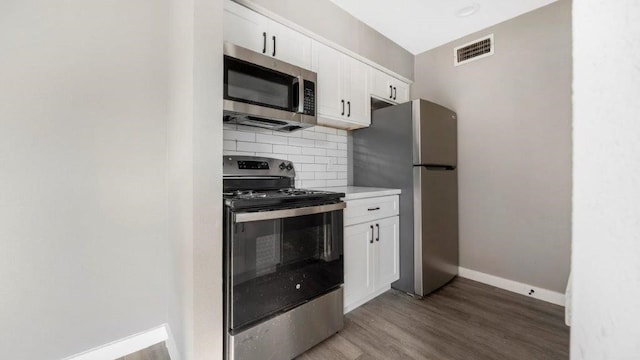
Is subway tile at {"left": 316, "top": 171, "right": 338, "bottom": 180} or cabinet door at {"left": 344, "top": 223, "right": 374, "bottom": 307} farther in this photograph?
subway tile at {"left": 316, "top": 171, "right": 338, "bottom": 180}

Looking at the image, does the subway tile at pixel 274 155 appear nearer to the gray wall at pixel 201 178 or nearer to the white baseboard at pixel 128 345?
the gray wall at pixel 201 178

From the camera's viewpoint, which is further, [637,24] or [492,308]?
[492,308]

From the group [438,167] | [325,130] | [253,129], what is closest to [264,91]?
[253,129]

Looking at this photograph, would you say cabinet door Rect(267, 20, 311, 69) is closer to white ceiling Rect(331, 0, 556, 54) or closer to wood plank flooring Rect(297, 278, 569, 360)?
white ceiling Rect(331, 0, 556, 54)

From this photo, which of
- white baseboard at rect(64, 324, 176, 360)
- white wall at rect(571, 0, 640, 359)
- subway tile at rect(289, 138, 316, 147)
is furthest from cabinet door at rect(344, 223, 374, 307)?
white wall at rect(571, 0, 640, 359)

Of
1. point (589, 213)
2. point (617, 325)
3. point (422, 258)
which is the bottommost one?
point (422, 258)

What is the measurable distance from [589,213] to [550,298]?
259 centimetres

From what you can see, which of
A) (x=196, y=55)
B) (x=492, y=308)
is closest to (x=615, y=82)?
(x=196, y=55)

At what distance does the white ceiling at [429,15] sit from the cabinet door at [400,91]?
Result: 469 mm

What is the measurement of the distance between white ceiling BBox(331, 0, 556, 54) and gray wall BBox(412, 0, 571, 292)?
129 millimetres

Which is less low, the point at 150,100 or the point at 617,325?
the point at 150,100

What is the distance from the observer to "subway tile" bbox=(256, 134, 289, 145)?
202cm

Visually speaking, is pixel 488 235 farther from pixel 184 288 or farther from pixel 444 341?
pixel 184 288

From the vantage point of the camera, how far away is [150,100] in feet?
5.50
